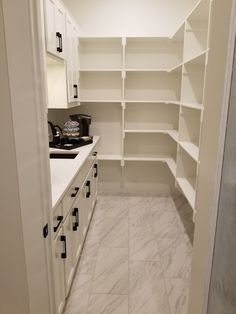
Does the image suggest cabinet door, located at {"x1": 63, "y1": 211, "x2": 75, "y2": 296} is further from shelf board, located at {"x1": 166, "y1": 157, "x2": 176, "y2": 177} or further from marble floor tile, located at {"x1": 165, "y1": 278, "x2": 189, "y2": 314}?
shelf board, located at {"x1": 166, "y1": 157, "x2": 176, "y2": 177}

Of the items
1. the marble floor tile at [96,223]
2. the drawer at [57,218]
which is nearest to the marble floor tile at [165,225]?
the marble floor tile at [96,223]

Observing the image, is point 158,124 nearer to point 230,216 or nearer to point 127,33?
point 127,33

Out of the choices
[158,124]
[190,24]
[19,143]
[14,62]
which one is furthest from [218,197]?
[158,124]

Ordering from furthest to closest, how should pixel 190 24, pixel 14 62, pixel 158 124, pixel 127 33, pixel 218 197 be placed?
pixel 158 124 → pixel 127 33 → pixel 190 24 → pixel 218 197 → pixel 14 62

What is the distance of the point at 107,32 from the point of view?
3482 millimetres

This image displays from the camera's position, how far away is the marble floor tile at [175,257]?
225cm

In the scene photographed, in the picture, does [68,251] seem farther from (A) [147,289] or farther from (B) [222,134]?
(B) [222,134]

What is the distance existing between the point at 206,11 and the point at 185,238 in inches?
89.4

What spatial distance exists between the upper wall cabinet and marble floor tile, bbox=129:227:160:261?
6.54 feet

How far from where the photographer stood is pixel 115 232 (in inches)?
114

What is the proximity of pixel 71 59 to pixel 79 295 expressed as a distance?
7.79 ft

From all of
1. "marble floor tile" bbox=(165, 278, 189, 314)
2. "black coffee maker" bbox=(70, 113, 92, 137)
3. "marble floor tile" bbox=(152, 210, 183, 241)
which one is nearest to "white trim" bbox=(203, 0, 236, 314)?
Answer: "marble floor tile" bbox=(165, 278, 189, 314)

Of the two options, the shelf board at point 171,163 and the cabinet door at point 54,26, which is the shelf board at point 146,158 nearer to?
the shelf board at point 171,163

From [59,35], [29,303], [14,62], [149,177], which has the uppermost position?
[59,35]
